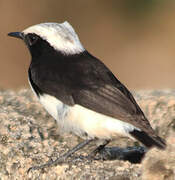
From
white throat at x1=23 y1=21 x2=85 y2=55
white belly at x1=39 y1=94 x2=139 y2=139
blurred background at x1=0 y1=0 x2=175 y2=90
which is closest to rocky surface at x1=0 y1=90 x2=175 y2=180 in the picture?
white belly at x1=39 y1=94 x2=139 y2=139

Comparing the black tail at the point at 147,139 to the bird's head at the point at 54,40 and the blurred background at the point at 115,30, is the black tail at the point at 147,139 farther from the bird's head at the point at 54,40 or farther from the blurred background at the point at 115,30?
the blurred background at the point at 115,30

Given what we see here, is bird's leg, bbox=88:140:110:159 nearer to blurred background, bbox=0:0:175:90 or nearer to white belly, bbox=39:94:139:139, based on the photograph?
white belly, bbox=39:94:139:139

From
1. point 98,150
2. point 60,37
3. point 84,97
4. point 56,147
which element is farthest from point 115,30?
point 84,97

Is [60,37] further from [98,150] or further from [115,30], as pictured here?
[115,30]

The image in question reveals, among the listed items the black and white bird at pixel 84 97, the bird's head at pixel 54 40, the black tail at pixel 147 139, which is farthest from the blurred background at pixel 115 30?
the black tail at pixel 147 139

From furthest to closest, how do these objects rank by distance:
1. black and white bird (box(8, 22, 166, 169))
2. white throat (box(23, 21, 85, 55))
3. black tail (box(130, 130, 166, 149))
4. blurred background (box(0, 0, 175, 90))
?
blurred background (box(0, 0, 175, 90)) < white throat (box(23, 21, 85, 55)) < black and white bird (box(8, 22, 166, 169)) < black tail (box(130, 130, 166, 149))
